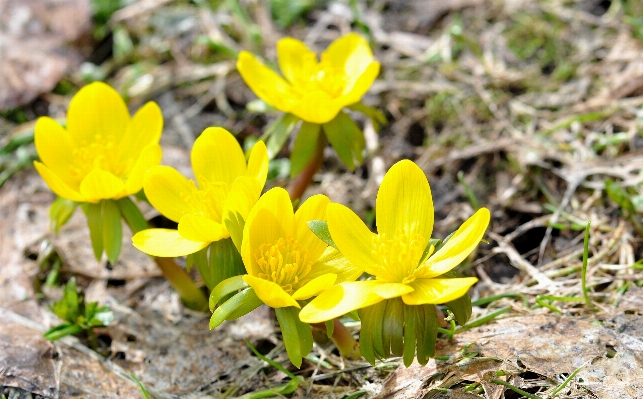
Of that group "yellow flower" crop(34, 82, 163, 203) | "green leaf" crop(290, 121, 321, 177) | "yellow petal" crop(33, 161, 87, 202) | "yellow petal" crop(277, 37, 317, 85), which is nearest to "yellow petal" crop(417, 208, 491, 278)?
"green leaf" crop(290, 121, 321, 177)

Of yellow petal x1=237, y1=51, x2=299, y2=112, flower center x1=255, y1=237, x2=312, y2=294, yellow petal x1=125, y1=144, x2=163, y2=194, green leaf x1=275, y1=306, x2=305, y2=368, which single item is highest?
yellow petal x1=237, y1=51, x2=299, y2=112

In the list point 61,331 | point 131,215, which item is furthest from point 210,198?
point 61,331

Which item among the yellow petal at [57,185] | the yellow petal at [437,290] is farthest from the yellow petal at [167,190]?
the yellow petal at [437,290]

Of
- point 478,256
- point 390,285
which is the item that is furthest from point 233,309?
point 478,256

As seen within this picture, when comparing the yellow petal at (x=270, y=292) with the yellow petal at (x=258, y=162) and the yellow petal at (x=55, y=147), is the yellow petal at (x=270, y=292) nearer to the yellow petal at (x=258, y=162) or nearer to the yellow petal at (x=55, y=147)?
the yellow petal at (x=258, y=162)

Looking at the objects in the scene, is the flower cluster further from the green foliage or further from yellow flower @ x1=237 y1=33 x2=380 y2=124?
the green foliage

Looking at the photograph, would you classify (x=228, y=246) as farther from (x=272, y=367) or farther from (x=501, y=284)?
(x=501, y=284)
